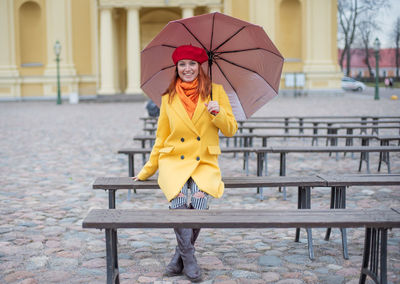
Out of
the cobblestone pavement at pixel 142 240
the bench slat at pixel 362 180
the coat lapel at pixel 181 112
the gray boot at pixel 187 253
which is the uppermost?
the coat lapel at pixel 181 112

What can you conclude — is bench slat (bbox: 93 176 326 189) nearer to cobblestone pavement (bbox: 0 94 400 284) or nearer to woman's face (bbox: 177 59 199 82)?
cobblestone pavement (bbox: 0 94 400 284)

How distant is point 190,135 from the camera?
396cm

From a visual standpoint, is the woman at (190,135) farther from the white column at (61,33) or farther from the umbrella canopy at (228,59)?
the white column at (61,33)

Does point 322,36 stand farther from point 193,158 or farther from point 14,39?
point 193,158

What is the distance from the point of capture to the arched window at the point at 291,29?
3475 cm

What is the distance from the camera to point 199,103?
3.95 m

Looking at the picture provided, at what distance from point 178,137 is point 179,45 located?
2.34 ft

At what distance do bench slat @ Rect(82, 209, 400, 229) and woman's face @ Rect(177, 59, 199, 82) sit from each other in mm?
1007

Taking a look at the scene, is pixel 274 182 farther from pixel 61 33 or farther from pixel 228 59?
pixel 61 33

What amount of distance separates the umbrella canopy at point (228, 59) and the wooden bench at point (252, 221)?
3.60 ft

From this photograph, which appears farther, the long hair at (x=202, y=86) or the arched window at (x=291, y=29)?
the arched window at (x=291, y=29)

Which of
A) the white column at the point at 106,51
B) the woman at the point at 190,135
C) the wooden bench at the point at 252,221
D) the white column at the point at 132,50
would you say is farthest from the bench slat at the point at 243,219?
the white column at the point at 106,51

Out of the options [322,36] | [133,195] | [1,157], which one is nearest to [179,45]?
[133,195]

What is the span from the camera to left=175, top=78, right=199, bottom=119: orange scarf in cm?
396
